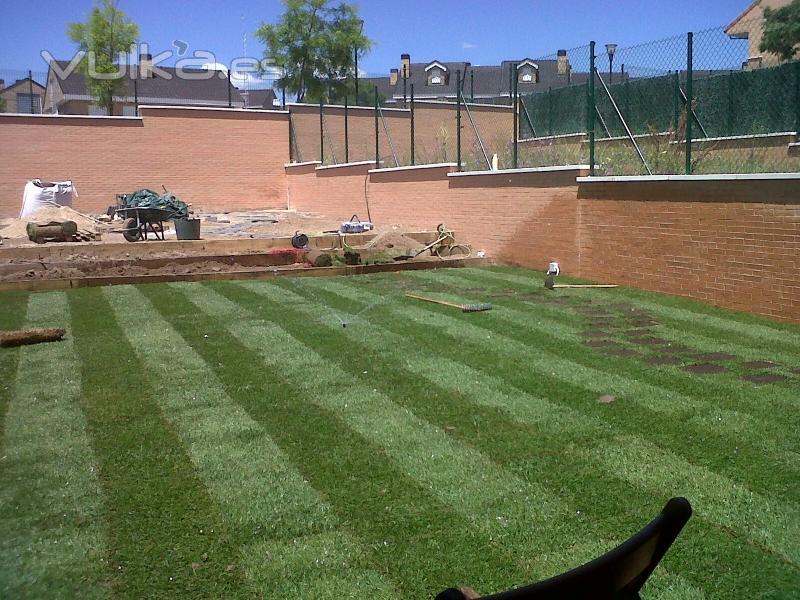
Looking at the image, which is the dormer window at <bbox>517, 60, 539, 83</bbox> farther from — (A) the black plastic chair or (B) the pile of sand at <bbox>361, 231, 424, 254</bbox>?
(A) the black plastic chair

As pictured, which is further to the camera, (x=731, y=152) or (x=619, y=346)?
(x=731, y=152)

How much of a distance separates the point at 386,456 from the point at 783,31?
2153 centimetres

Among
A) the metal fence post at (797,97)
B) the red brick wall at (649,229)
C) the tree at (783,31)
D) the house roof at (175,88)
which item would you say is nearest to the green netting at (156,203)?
the red brick wall at (649,229)

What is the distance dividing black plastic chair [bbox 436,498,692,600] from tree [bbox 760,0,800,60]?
2030 centimetres

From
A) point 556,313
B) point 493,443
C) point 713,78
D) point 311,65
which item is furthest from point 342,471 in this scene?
point 311,65

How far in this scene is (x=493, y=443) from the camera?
5.08 metres

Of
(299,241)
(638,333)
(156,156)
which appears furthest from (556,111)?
(156,156)

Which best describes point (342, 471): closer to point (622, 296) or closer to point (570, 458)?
point (570, 458)

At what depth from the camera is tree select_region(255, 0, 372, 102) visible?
4044 cm

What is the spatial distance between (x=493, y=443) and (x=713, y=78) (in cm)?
1165

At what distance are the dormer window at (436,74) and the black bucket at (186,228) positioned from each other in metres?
48.2

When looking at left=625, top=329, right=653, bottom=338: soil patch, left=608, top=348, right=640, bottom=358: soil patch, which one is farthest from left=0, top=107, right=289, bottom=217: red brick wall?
left=608, top=348, right=640, bottom=358: soil patch

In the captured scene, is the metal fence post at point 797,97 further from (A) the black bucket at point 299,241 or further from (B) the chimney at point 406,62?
(B) the chimney at point 406,62

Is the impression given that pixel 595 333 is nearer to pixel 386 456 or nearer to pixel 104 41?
pixel 386 456
